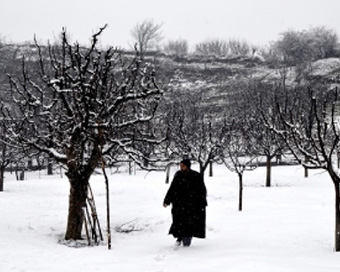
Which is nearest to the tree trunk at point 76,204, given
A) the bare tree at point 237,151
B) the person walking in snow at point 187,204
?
the person walking in snow at point 187,204

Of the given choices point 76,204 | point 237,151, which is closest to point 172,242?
point 76,204

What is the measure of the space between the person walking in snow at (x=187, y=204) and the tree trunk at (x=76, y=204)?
287cm

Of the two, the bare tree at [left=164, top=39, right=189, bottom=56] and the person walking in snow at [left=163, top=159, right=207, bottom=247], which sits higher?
the bare tree at [left=164, top=39, right=189, bottom=56]

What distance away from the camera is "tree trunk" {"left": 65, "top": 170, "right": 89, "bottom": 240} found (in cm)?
952

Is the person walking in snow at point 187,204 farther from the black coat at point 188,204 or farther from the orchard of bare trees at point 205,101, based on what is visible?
the orchard of bare trees at point 205,101

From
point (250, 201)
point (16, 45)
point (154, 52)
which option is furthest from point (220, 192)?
point (16, 45)

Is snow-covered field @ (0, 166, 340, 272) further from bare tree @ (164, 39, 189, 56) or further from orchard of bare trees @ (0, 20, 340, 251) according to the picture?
bare tree @ (164, 39, 189, 56)

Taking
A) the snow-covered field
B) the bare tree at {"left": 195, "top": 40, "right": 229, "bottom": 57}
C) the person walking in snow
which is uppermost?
the bare tree at {"left": 195, "top": 40, "right": 229, "bottom": 57}

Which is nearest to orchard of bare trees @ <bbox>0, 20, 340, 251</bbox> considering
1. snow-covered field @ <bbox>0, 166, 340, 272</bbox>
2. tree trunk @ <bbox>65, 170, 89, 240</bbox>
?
tree trunk @ <bbox>65, 170, 89, 240</bbox>

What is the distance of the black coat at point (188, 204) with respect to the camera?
743 centimetres

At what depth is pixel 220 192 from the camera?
21.5m

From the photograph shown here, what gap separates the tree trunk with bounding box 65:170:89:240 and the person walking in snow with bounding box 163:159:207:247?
2.87 metres

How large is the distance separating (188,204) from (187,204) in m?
0.02

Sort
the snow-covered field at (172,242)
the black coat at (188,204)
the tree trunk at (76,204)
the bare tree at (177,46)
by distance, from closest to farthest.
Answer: the snow-covered field at (172,242) < the black coat at (188,204) < the tree trunk at (76,204) < the bare tree at (177,46)
